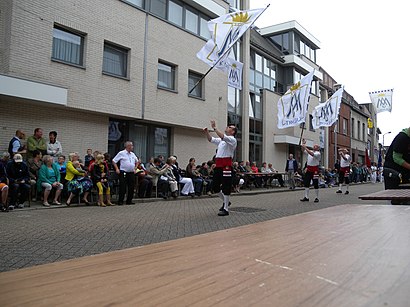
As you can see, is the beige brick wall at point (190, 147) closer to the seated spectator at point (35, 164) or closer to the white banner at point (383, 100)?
the seated spectator at point (35, 164)

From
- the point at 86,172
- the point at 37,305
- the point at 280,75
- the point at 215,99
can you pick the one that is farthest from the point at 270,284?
the point at 280,75

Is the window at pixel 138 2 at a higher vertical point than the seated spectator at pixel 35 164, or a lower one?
higher

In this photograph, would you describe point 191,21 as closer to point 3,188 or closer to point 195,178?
point 195,178

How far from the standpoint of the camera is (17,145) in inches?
371

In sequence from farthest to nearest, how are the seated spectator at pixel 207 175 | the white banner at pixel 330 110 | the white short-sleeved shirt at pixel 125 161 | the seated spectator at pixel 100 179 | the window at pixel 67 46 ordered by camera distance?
the white banner at pixel 330 110, the seated spectator at pixel 207 175, the window at pixel 67 46, the white short-sleeved shirt at pixel 125 161, the seated spectator at pixel 100 179

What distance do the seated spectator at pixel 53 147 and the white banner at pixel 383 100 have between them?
2003 cm

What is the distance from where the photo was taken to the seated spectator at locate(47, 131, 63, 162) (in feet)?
33.6

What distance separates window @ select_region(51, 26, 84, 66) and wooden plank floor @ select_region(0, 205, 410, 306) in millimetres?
11619

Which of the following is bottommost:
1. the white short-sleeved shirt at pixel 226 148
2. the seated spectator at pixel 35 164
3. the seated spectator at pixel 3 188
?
the seated spectator at pixel 3 188

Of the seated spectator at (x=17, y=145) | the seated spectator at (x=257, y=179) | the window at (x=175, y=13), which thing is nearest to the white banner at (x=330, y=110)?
the seated spectator at (x=257, y=179)

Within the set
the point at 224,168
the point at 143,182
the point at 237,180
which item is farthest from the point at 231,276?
the point at 237,180

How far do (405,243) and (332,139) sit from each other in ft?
114

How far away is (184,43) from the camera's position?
52.4 feet

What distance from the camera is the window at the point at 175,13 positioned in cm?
1564
